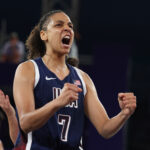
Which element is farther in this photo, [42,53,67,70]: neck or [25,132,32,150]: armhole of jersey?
[42,53,67,70]: neck

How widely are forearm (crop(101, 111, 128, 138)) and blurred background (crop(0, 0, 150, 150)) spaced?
1.24m

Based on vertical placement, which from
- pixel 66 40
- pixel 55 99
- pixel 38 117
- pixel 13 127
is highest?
pixel 66 40

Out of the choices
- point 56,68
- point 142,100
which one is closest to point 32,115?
point 56,68

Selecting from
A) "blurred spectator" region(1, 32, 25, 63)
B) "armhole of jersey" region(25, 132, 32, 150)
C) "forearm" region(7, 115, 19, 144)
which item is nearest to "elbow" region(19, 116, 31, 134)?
"armhole of jersey" region(25, 132, 32, 150)

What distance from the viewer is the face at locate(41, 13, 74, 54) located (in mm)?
2934

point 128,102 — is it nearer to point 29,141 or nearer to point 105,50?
point 29,141

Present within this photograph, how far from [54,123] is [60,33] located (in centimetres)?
63

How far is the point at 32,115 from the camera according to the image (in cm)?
253

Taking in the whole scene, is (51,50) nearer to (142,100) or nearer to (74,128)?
(74,128)

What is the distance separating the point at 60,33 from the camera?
2.93 m

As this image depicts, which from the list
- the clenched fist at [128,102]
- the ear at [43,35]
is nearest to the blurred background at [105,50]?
the ear at [43,35]

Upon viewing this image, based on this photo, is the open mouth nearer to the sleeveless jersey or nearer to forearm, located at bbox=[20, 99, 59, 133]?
the sleeveless jersey

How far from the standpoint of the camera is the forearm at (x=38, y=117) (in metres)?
2.47

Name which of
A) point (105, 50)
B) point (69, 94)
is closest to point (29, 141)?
point (69, 94)
